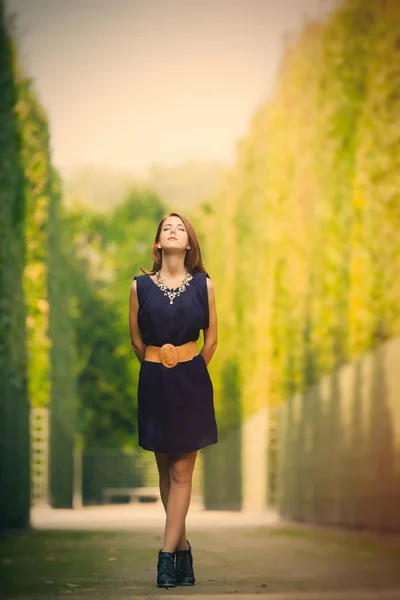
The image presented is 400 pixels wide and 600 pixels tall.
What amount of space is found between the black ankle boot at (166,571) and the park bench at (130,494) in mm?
30633

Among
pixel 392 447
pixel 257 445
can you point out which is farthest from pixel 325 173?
pixel 257 445

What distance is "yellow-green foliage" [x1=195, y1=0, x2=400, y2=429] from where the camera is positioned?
11.9m

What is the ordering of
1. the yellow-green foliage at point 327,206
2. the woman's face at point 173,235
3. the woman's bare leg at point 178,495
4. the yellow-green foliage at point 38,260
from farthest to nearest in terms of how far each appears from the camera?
1. the yellow-green foliage at point 38,260
2. the yellow-green foliage at point 327,206
3. the woman's face at point 173,235
4. the woman's bare leg at point 178,495

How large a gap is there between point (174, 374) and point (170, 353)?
0.09 meters

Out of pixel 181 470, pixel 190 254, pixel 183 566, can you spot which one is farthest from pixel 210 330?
pixel 183 566

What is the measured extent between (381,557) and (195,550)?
1.16 m

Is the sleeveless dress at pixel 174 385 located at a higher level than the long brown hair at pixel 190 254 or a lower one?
lower

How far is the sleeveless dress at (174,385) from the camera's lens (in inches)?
218

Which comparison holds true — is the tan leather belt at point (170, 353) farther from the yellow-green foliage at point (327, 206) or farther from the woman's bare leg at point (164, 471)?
the yellow-green foliage at point (327, 206)

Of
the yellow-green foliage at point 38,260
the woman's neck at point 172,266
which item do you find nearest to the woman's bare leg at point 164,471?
the woman's neck at point 172,266

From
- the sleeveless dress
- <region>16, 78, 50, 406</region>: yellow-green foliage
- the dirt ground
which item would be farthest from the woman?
<region>16, 78, 50, 406</region>: yellow-green foliage

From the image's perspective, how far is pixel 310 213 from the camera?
50.2 feet

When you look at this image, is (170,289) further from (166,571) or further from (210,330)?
(166,571)

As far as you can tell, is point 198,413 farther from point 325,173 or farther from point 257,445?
point 257,445
